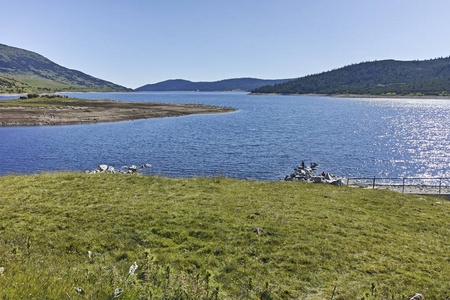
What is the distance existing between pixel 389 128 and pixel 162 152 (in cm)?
9087

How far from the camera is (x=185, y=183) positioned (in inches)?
1082

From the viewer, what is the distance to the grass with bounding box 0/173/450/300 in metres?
8.90

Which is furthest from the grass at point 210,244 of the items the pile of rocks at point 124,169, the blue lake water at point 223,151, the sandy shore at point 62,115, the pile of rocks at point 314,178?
the sandy shore at point 62,115

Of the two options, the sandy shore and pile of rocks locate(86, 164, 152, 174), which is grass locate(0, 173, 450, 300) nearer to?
pile of rocks locate(86, 164, 152, 174)

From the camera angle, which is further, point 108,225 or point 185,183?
point 185,183

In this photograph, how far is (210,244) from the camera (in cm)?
1475

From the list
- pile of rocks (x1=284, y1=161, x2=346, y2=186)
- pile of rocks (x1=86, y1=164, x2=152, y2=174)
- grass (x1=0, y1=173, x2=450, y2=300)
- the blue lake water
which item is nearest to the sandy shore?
the blue lake water

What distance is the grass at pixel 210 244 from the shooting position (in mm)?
8898

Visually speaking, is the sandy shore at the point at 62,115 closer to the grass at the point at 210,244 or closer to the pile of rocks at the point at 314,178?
the grass at the point at 210,244

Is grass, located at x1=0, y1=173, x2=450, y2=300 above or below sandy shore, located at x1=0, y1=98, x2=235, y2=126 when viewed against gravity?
below

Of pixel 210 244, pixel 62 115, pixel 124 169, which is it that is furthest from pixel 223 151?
pixel 62 115

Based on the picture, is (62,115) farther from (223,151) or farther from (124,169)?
(223,151)

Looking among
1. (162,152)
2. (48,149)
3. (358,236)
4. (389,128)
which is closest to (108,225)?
(358,236)

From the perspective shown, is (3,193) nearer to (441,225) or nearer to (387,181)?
(441,225)
